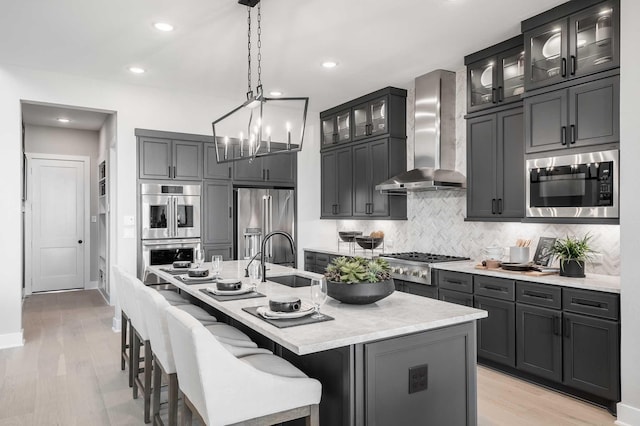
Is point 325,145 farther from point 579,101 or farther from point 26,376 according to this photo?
point 26,376

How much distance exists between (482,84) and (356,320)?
10.3 feet

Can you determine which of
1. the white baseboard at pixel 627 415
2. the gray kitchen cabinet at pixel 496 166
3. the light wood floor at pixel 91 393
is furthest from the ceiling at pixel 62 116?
the white baseboard at pixel 627 415

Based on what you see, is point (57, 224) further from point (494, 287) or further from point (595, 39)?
point (595, 39)

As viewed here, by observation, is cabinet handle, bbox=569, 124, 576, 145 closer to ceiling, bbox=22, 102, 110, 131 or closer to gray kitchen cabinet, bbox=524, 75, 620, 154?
gray kitchen cabinet, bbox=524, 75, 620, 154

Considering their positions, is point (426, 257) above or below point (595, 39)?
below

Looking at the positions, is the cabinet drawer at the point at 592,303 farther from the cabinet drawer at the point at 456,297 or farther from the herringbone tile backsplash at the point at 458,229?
the cabinet drawer at the point at 456,297

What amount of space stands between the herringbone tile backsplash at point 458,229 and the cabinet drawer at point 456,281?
66cm

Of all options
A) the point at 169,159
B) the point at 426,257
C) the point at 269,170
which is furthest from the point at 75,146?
the point at 426,257

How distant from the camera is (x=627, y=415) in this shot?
Answer: 9.30ft

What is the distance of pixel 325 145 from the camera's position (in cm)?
667

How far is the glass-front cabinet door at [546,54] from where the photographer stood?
3457 millimetres

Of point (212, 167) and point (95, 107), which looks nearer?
point (95, 107)

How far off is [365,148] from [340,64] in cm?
142

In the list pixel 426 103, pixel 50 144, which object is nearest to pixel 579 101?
pixel 426 103
